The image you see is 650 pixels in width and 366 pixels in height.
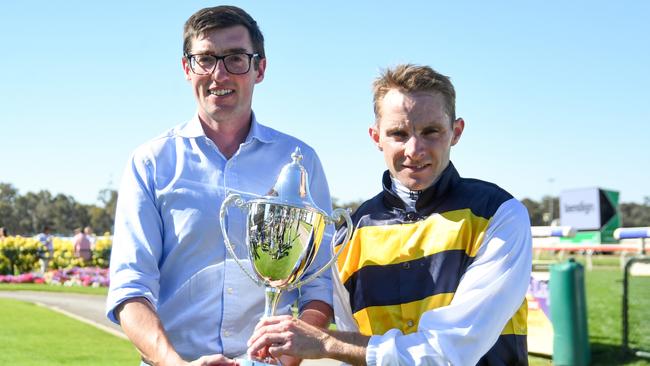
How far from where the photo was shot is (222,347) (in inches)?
103

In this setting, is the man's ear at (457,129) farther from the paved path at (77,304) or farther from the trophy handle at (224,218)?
the paved path at (77,304)

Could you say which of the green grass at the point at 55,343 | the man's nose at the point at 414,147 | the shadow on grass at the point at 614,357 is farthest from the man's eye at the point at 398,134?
the green grass at the point at 55,343

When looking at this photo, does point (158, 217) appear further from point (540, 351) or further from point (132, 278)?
point (540, 351)

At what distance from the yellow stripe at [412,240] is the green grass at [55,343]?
6470mm

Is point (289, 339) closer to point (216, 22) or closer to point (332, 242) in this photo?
point (332, 242)

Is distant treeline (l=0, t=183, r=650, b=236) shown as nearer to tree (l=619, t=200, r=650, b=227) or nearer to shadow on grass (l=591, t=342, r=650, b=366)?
tree (l=619, t=200, r=650, b=227)

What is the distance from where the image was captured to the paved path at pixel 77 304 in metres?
12.5

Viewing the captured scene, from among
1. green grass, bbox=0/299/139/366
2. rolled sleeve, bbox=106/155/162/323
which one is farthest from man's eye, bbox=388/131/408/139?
green grass, bbox=0/299/139/366

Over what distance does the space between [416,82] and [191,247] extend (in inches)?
36.5

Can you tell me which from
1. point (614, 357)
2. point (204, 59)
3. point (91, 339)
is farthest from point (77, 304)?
point (204, 59)

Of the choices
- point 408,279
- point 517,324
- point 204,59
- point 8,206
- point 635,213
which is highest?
point 204,59

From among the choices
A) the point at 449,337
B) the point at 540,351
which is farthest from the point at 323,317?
the point at 540,351

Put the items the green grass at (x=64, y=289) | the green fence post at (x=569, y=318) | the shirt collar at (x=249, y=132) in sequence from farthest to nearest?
the green grass at (x=64, y=289)
the shirt collar at (x=249, y=132)
the green fence post at (x=569, y=318)

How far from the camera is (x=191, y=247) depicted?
8.59 ft
